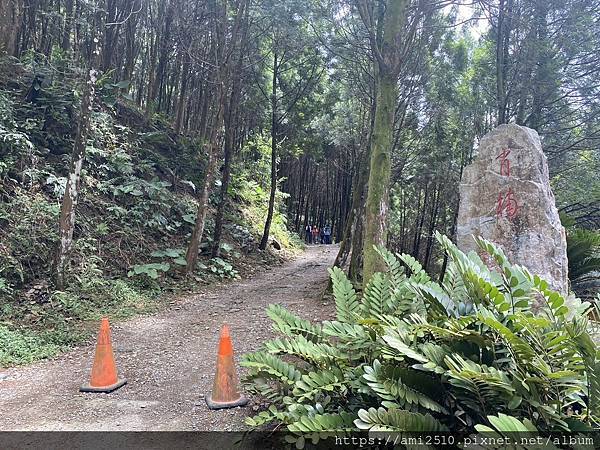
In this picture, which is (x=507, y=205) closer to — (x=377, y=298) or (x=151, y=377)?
(x=377, y=298)

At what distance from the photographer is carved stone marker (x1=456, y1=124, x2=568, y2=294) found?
4.97 metres

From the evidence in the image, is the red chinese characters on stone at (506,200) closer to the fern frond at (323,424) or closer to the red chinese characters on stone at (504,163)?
the red chinese characters on stone at (504,163)

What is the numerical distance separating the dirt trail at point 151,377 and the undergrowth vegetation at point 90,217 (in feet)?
1.80

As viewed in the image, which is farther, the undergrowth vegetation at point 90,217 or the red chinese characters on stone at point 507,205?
the undergrowth vegetation at point 90,217

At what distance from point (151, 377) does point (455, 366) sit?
3.37 m

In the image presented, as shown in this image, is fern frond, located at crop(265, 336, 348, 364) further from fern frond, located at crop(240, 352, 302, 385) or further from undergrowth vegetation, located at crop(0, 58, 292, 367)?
undergrowth vegetation, located at crop(0, 58, 292, 367)

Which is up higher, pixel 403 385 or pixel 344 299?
pixel 344 299

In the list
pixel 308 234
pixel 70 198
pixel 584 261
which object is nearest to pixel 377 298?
pixel 70 198

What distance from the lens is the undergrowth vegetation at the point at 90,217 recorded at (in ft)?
19.3

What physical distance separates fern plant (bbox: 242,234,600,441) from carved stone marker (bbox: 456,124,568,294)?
242 centimetres

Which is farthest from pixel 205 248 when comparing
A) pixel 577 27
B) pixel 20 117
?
pixel 577 27

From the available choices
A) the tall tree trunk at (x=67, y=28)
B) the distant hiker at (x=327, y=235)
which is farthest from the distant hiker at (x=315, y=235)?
the tall tree trunk at (x=67, y=28)

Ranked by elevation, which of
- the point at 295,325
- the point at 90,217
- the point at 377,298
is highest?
the point at 90,217

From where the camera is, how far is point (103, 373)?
4012 mm
